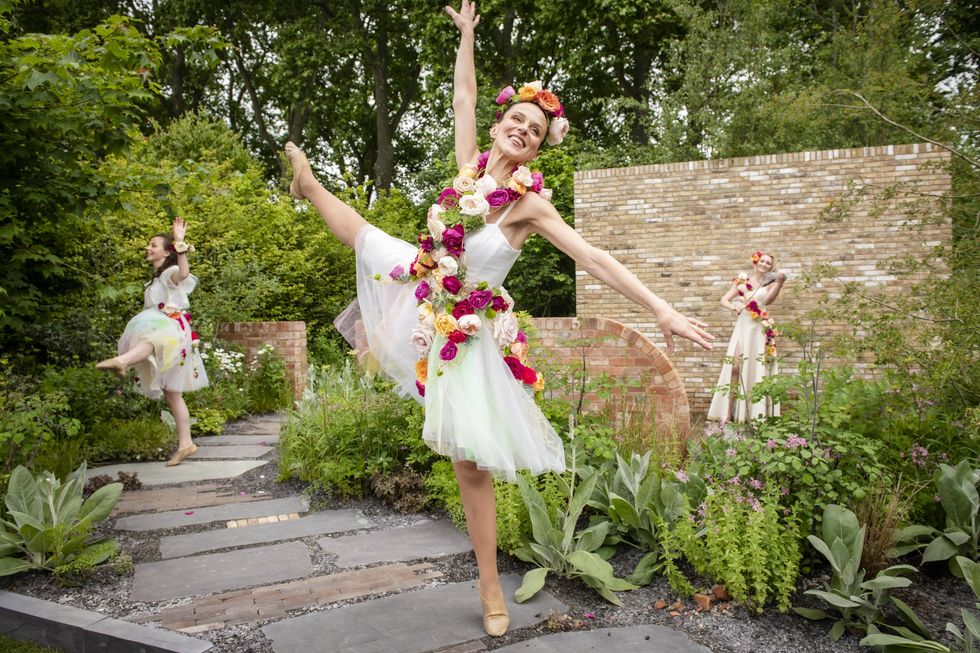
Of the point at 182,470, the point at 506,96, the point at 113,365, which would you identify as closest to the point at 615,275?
the point at 506,96

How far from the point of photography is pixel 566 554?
9.18 feet

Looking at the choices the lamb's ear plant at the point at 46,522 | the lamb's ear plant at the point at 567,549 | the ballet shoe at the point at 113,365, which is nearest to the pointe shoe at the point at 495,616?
the lamb's ear plant at the point at 567,549

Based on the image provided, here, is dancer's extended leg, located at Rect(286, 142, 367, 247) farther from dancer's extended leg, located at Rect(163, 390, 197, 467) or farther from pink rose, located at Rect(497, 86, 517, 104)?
dancer's extended leg, located at Rect(163, 390, 197, 467)

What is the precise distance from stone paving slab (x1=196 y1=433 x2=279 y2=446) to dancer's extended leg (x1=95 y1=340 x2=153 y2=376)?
1217 mm

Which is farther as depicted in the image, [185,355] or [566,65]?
[566,65]

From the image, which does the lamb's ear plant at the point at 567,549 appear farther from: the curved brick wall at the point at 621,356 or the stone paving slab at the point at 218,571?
the curved brick wall at the point at 621,356

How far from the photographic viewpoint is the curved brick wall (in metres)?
4.96

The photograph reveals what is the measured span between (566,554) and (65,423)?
3.05 meters

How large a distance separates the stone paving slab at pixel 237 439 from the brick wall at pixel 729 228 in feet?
16.0

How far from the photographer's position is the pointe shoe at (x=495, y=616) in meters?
2.31

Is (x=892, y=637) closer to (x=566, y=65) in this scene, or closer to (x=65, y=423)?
(x=65, y=423)

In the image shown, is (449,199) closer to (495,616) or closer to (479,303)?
(479,303)

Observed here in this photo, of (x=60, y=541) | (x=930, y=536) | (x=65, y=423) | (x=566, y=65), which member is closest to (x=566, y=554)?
(x=930, y=536)

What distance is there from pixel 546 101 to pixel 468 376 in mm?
1090
